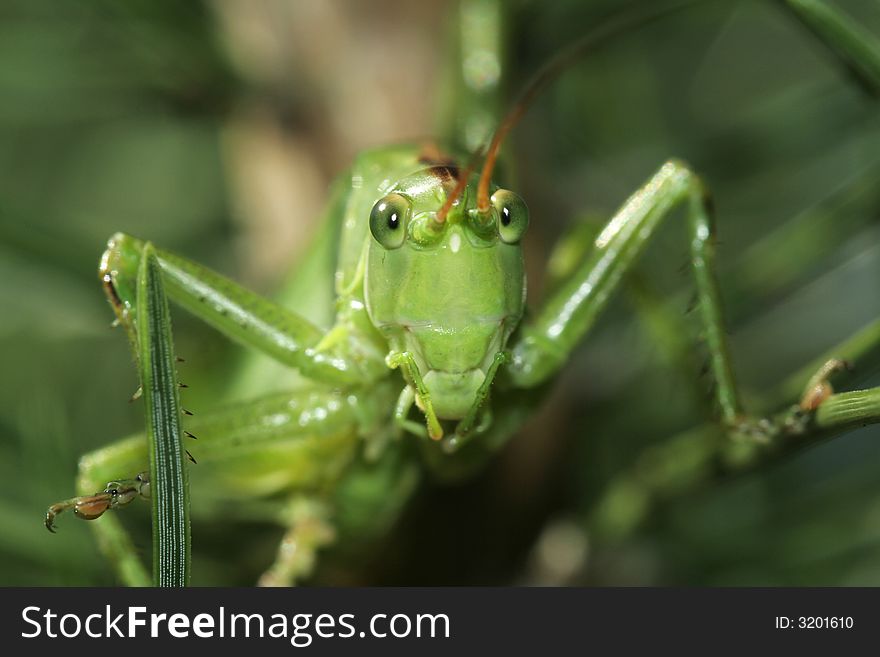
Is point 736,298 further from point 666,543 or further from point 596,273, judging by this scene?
point 666,543

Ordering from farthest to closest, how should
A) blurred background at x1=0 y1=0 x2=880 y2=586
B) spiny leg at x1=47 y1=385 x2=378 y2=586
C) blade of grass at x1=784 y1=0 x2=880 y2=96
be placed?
blurred background at x1=0 y1=0 x2=880 y2=586
spiny leg at x1=47 y1=385 x2=378 y2=586
blade of grass at x1=784 y1=0 x2=880 y2=96

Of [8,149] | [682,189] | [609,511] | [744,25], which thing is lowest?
[609,511]

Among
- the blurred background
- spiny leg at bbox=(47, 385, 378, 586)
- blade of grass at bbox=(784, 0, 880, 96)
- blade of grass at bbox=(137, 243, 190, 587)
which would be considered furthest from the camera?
the blurred background

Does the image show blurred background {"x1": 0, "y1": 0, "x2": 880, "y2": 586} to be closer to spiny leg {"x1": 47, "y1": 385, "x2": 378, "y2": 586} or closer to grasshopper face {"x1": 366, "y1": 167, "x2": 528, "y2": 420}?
spiny leg {"x1": 47, "y1": 385, "x2": 378, "y2": 586}

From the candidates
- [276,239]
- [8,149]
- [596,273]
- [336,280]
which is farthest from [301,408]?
[8,149]

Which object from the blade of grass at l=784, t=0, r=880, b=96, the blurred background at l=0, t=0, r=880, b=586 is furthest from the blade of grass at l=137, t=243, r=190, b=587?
the blade of grass at l=784, t=0, r=880, b=96

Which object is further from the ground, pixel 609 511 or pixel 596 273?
pixel 596 273

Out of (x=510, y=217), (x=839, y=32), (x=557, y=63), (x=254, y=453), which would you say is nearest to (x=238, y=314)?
(x=254, y=453)

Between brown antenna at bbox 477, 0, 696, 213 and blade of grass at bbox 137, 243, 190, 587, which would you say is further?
brown antenna at bbox 477, 0, 696, 213
